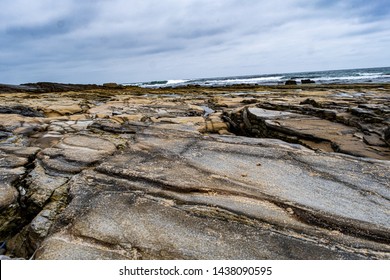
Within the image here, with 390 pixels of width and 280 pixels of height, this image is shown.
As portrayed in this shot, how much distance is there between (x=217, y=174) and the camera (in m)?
5.19

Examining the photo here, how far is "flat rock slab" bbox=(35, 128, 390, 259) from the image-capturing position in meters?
3.50

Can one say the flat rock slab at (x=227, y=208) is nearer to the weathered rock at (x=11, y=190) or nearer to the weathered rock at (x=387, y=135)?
the weathered rock at (x=11, y=190)

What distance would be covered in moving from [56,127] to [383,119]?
1020 cm

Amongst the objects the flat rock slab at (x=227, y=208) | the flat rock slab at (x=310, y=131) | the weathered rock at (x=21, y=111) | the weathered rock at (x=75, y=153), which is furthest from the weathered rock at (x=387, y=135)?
the weathered rock at (x=21, y=111)

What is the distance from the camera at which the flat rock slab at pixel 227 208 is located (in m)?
3.50

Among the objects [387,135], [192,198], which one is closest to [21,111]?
[192,198]

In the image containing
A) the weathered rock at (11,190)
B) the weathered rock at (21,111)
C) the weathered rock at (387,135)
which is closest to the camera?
the weathered rock at (11,190)

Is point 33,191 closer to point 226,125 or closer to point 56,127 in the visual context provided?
point 56,127

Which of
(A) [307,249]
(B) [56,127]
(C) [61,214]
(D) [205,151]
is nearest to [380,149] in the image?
(D) [205,151]

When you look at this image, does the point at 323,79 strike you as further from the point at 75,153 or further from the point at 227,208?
the point at 227,208

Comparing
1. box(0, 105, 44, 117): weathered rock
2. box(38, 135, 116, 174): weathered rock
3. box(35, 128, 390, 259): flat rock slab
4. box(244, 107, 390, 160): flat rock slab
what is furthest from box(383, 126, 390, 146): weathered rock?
box(0, 105, 44, 117): weathered rock

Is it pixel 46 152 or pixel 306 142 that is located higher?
pixel 46 152

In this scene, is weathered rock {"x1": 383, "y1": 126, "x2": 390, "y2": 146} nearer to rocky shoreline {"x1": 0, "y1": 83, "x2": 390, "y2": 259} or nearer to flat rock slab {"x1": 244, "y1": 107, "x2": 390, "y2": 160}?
rocky shoreline {"x1": 0, "y1": 83, "x2": 390, "y2": 259}

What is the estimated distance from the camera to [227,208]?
164 inches
